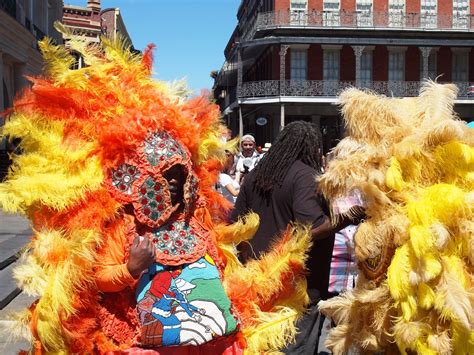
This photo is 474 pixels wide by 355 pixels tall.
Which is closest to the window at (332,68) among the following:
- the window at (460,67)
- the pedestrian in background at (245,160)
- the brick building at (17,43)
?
the window at (460,67)

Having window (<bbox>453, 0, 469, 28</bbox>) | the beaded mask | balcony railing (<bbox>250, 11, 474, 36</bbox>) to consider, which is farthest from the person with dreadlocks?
window (<bbox>453, 0, 469, 28</bbox>)

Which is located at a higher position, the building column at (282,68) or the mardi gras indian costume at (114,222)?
the mardi gras indian costume at (114,222)

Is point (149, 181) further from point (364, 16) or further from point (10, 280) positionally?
point (364, 16)

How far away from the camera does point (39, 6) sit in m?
25.2

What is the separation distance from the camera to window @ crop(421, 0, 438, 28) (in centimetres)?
3347

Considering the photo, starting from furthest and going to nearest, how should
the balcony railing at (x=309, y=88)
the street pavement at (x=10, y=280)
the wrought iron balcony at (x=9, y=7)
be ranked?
1. the balcony railing at (x=309, y=88)
2. the wrought iron balcony at (x=9, y=7)
3. the street pavement at (x=10, y=280)

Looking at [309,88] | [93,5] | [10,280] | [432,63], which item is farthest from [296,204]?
[93,5]

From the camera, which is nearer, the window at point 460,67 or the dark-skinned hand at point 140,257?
the dark-skinned hand at point 140,257

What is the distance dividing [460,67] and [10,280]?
3176cm

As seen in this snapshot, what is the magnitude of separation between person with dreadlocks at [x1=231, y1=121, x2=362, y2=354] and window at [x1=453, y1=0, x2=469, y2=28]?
33108mm

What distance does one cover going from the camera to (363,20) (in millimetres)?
33062

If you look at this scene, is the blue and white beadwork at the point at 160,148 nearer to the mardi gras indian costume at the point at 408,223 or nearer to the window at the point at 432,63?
the mardi gras indian costume at the point at 408,223

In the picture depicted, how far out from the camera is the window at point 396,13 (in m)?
33.3

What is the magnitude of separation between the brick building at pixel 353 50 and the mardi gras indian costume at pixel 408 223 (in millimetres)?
28843
